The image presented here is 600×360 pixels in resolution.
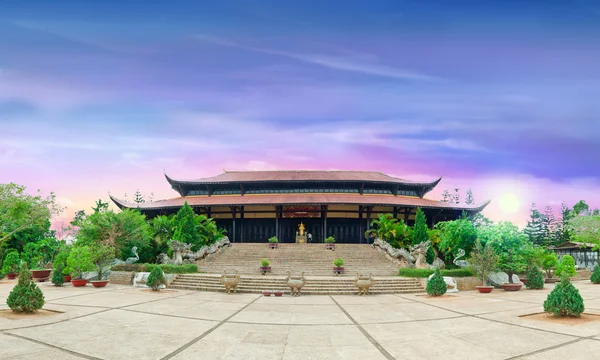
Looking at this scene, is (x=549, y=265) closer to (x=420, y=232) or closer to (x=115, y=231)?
(x=420, y=232)

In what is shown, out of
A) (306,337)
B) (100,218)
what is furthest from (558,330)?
(100,218)

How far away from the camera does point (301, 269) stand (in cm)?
2697

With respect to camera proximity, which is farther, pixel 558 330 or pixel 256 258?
pixel 256 258

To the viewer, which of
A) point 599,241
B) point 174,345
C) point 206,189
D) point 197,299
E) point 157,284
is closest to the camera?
point 174,345

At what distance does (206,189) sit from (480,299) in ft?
106

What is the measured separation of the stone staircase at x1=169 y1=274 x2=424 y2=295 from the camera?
20609 mm

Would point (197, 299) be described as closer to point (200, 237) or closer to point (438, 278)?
point (438, 278)

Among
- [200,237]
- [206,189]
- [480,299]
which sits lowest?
[480,299]

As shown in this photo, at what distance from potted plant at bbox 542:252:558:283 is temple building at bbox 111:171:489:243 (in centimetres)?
1188

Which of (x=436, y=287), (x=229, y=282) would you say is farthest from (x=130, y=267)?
(x=436, y=287)

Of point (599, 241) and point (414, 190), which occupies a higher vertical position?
point (414, 190)

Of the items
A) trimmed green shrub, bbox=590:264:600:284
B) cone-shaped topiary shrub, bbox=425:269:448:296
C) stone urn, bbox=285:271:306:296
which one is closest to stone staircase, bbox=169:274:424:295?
stone urn, bbox=285:271:306:296

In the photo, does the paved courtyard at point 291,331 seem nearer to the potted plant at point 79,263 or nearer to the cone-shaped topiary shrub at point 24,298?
the cone-shaped topiary shrub at point 24,298

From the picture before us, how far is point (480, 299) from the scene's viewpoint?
1805 centimetres
